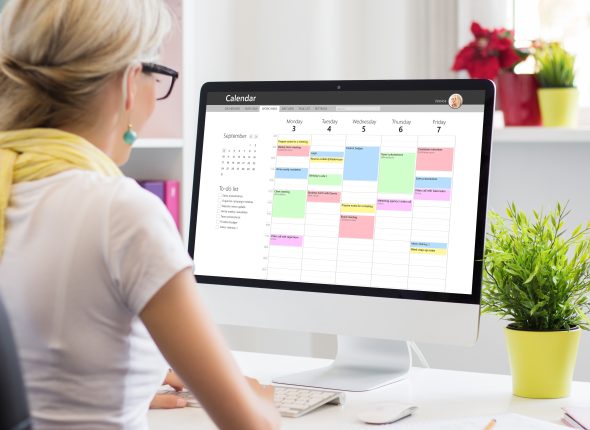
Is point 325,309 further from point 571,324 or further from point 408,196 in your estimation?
point 571,324

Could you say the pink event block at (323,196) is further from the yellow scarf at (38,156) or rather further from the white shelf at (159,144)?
the white shelf at (159,144)

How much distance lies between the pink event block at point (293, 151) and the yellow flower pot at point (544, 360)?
0.44 m

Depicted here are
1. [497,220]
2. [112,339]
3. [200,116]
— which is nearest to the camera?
[112,339]

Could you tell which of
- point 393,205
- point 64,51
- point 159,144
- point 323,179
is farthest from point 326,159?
point 159,144

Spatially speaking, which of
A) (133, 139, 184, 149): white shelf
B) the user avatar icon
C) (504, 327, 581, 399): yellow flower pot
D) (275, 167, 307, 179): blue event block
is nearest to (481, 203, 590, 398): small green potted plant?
(504, 327, 581, 399): yellow flower pot

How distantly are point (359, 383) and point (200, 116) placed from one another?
0.54m

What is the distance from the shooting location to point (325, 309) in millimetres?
1490

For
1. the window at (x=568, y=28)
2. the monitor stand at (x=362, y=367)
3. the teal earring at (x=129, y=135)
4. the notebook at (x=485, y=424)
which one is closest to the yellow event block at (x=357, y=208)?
the monitor stand at (x=362, y=367)

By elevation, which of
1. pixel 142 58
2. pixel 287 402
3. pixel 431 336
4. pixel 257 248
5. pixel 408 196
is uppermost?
pixel 142 58

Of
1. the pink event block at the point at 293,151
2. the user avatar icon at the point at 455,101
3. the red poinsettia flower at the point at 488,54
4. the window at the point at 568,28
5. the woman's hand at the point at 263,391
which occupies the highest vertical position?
the window at the point at 568,28

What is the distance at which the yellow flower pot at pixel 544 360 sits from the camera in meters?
1.38

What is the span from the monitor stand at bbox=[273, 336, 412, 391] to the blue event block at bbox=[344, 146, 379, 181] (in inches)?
11.5

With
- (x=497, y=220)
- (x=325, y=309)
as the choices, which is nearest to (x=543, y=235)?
(x=497, y=220)

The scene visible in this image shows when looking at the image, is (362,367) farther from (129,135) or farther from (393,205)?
(129,135)
